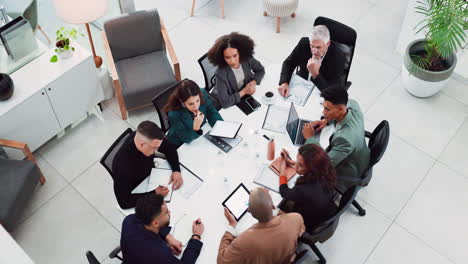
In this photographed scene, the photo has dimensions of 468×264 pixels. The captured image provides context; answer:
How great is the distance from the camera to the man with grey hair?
4539mm

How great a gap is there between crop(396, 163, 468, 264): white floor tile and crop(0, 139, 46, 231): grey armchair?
3.68 m

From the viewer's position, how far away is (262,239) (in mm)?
3135

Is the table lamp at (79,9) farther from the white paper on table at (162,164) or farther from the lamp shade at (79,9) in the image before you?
the white paper on table at (162,164)

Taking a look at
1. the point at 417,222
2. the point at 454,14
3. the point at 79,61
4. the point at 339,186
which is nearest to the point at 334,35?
the point at 454,14

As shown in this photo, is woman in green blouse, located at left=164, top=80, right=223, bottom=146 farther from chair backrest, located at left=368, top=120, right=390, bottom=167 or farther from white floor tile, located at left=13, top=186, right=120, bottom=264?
chair backrest, located at left=368, top=120, right=390, bottom=167

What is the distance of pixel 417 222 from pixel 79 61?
153 inches

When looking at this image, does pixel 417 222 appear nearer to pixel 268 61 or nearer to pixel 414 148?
pixel 414 148

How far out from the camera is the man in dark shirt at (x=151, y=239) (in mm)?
3207

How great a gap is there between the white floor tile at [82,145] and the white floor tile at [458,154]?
12.1 ft

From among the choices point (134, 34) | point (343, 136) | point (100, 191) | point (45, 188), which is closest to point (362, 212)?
point (343, 136)

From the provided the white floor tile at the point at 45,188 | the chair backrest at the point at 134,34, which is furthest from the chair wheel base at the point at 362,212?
A: the white floor tile at the point at 45,188

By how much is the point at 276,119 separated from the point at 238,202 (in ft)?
3.21

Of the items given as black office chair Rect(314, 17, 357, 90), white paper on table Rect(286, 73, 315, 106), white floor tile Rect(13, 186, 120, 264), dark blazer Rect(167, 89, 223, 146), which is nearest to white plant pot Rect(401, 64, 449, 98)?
black office chair Rect(314, 17, 357, 90)

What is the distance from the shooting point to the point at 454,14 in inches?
183
